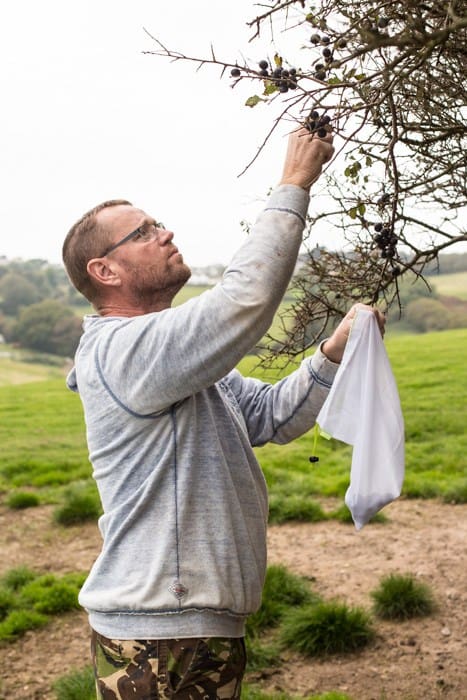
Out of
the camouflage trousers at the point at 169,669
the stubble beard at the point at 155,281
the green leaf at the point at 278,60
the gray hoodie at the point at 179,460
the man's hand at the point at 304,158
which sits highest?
the green leaf at the point at 278,60

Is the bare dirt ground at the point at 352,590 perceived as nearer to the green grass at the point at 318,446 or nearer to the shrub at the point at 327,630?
the shrub at the point at 327,630

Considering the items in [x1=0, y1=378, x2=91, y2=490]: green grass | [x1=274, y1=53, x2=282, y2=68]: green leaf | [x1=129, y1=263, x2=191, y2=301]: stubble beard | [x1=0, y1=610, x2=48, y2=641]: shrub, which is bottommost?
[x1=0, y1=610, x2=48, y2=641]: shrub

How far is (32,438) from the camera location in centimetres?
1379

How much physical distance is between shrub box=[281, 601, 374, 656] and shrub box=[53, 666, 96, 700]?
1435mm

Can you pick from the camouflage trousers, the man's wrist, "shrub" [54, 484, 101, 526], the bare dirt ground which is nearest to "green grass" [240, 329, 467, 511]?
the bare dirt ground

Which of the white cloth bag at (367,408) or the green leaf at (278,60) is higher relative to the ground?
the green leaf at (278,60)

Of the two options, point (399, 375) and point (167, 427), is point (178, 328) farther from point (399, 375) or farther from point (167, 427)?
point (399, 375)

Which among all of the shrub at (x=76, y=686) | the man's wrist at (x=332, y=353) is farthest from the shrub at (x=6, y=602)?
the man's wrist at (x=332, y=353)

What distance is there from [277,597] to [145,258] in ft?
14.7

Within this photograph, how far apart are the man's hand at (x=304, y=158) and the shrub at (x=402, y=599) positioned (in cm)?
461

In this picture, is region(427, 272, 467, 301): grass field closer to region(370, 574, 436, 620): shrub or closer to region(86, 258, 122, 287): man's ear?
region(370, 574, 436, 620): shrub

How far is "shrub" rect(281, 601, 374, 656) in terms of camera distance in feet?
19.0

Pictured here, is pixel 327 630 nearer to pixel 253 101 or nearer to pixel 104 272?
pixel 104 272

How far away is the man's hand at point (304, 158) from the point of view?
2387 mm
